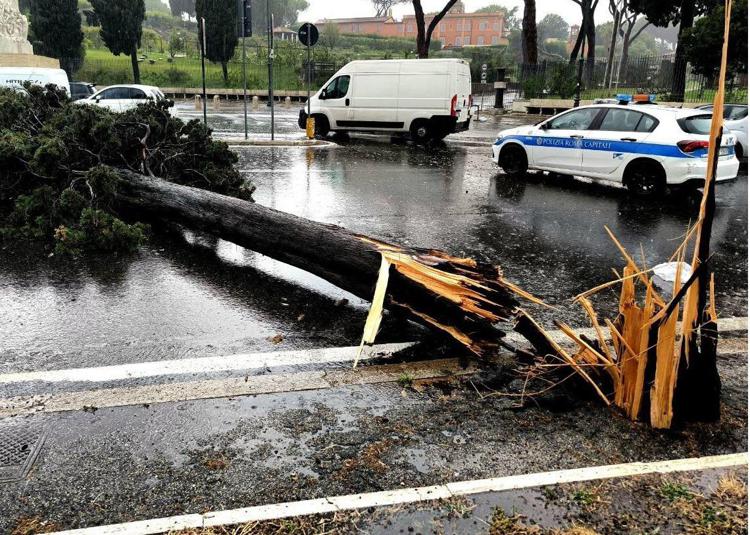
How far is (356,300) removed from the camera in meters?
5.41

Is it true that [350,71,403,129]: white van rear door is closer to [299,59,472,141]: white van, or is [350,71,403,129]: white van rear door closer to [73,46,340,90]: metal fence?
[299,59,472,141]: white van

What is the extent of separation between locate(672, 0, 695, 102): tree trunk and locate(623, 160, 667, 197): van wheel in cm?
1949

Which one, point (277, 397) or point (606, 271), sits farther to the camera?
point (606, 271)

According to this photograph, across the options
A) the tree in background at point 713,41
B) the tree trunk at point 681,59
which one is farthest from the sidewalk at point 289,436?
the tree trunk at point 681,59

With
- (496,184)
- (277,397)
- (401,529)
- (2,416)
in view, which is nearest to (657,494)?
(401,529)

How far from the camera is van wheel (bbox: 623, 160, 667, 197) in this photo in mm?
10430

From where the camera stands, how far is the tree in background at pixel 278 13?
9544 centimetres

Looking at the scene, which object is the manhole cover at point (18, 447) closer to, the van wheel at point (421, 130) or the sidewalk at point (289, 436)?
the sidewalk at point (289, 436)

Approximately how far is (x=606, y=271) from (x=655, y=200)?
4.63m

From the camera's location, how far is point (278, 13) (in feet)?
343

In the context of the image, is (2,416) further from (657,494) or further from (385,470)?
(657,494)

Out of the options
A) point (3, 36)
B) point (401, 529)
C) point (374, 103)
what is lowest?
point (401, 529)

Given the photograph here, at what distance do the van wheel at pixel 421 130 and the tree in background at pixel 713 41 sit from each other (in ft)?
36.7

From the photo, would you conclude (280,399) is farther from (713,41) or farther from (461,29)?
(461,29)
